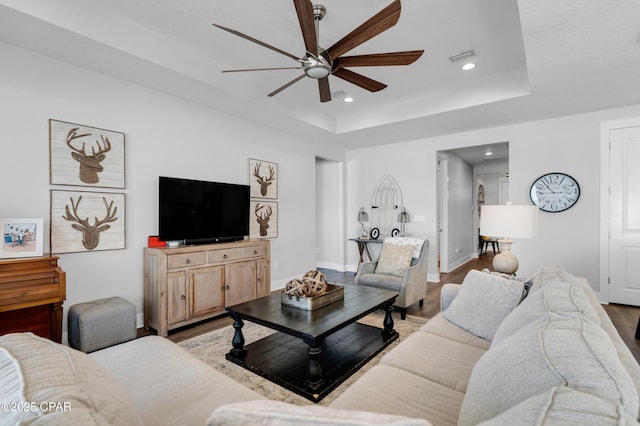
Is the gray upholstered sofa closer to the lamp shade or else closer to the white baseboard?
the lamp shade

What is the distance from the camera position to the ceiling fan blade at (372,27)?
6.32 ft

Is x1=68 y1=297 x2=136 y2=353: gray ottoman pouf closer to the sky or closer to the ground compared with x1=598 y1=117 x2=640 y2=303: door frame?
closer to the ground

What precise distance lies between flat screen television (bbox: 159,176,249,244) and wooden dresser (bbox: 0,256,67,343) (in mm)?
1034

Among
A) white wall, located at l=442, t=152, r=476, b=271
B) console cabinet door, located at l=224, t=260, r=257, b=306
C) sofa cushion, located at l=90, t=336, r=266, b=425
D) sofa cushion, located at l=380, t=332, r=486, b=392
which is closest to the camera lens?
sofa cushion, located at l=90, t=336, r=266, b=425

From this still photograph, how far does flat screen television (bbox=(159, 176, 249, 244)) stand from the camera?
3400 mm

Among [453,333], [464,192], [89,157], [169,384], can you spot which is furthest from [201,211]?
[464,192]

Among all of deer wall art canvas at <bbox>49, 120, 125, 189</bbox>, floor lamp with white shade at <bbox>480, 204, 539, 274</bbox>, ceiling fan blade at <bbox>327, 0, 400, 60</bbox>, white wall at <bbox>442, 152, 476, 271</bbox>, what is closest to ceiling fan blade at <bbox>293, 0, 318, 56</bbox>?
ceiling fan blade at <bbox>327, 0, 400, 60</bbox>

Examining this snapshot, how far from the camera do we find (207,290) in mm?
3449

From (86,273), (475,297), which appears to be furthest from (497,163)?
(86,273)

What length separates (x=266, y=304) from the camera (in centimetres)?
262

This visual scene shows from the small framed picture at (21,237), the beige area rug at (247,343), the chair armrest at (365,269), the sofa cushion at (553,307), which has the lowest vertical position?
the beige area rug at (247,343)

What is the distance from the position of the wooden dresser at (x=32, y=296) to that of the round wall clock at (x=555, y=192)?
568 centimetres

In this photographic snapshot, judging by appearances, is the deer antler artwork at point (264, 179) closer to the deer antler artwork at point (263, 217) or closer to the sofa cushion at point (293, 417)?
the deer antler artwork at point (263, 217)

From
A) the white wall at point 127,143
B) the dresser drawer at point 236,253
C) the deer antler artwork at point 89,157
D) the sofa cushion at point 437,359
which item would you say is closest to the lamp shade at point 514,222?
the sofa cushion at point 437,359
